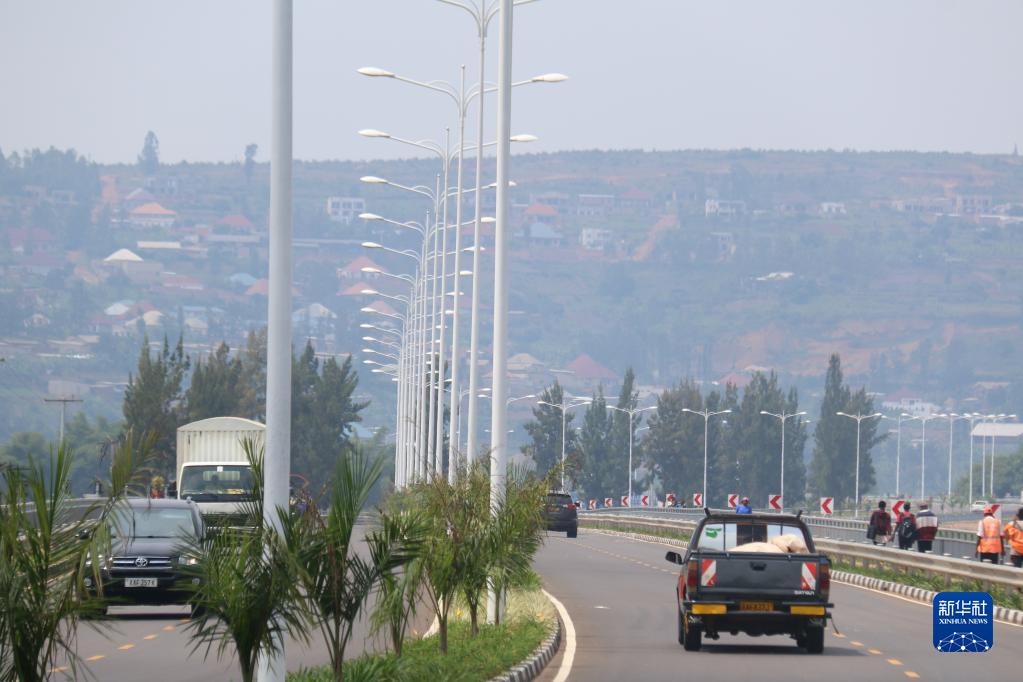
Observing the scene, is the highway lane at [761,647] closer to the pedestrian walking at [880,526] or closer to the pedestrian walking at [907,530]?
the pedestrian walking at [907,530]

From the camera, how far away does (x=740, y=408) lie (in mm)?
187750

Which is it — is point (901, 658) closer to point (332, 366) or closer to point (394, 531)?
point (394, 531)

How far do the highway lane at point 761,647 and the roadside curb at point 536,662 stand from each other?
14 centimetres

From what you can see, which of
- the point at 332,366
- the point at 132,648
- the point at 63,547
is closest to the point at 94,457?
the point at 332,366

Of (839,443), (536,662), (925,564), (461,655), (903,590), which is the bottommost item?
(839,443)

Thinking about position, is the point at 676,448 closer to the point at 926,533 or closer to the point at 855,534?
the point at 855,534

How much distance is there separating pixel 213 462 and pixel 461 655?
32.2 metres

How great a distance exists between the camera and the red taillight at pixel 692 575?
23.2m

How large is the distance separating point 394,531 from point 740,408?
572 feet

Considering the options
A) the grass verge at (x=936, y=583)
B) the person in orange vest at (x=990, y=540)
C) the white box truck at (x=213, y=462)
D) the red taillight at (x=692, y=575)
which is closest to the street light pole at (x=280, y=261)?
the red taillight at (x=692, y=575)

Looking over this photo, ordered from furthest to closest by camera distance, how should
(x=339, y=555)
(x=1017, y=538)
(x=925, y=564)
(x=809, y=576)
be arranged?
(x=925, y=564)
(x=1017, y=538)
(x=809, y=576)
(x=339, y=555)

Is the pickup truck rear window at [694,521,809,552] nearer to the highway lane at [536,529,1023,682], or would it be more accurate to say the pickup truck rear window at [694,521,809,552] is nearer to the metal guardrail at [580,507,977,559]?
the highway lane at [536,529,1023,682]

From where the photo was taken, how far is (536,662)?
20.5 meters

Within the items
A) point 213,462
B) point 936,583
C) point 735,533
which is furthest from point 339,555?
point 213,462
